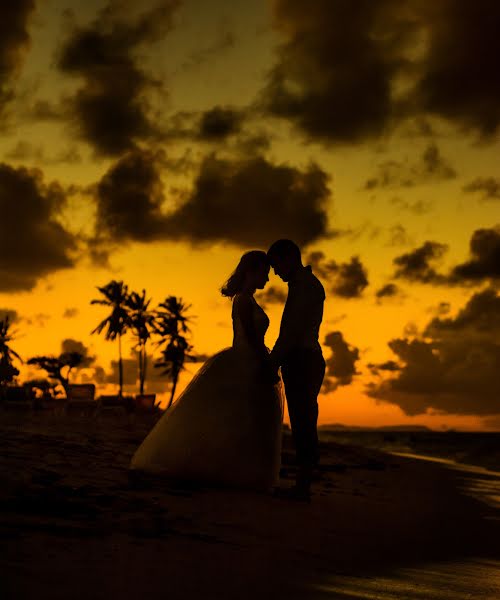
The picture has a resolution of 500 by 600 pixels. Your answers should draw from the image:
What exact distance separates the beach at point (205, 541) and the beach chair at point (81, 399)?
2118 centimetres

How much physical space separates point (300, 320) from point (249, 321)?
581mm

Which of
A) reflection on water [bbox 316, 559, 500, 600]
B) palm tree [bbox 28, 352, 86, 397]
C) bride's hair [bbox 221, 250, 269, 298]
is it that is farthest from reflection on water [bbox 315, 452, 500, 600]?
palm tree [bbox 28, 352, 86, 397]

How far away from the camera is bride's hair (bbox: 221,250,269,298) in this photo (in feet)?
25.6

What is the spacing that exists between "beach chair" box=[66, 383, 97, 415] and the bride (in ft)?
74.1

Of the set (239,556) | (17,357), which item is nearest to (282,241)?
(239,556)

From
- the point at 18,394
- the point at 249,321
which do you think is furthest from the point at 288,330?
the point at 18,394

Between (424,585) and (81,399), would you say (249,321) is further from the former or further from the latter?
(81,399)

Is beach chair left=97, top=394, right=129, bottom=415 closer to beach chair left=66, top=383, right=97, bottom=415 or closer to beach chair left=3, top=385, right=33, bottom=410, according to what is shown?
beach chair left=66, top=383, right=97, bottom=415

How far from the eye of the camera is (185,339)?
270ft

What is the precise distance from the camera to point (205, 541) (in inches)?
191

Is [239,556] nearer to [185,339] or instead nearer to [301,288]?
[301,288]

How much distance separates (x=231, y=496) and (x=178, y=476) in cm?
73

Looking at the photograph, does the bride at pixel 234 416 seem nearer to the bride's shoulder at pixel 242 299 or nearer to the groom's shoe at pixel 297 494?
the bride's shoulder at pixel 242 299

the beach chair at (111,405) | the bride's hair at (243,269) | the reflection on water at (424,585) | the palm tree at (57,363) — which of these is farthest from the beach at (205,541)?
the palm tree at (57,363)
